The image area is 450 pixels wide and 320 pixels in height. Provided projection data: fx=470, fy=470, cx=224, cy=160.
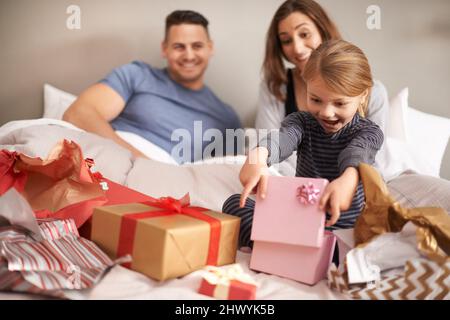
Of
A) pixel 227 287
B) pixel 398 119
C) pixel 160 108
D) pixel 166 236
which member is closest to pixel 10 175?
pixel 166 236

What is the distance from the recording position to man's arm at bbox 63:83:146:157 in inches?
69.1

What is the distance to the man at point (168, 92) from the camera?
6.34 ft

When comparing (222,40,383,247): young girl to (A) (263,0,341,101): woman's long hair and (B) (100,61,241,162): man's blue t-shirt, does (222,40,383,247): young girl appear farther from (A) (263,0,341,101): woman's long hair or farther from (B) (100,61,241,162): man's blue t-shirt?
(B) (100,61,241,162): man's blue t-shirt

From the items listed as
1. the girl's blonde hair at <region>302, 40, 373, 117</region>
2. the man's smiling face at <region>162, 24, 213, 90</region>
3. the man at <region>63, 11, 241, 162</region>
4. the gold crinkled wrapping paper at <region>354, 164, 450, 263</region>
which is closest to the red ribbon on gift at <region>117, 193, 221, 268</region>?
the gold crinkled wrapping paper at <region>354, 164, 450, 263</region>

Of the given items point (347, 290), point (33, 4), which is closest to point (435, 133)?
point (347, 290)

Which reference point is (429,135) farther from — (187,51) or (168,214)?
(168,214)

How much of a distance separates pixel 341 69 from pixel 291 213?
34 cm

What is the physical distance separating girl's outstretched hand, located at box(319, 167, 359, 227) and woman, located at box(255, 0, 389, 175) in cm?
66

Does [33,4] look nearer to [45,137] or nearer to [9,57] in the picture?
[9,57]

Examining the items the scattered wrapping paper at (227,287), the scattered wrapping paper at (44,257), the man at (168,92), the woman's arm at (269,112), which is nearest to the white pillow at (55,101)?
the man at (168,92)

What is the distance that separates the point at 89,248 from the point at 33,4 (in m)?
1.60

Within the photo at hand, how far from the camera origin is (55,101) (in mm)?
2012
